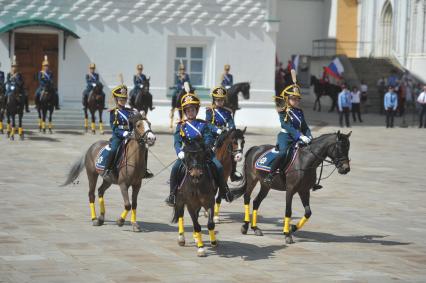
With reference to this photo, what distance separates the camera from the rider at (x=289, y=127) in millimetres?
14562

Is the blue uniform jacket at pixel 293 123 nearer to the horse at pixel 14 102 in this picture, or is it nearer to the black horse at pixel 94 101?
the horse at pixel 14 102

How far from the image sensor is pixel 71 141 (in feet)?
94.9

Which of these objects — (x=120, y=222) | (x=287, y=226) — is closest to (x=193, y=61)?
(x=120, y=222)

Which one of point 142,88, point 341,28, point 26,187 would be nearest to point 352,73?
point 341,28

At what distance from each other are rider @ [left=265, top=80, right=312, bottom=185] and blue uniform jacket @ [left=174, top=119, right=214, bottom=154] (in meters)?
1.72

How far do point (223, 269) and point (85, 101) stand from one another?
66.5 feet

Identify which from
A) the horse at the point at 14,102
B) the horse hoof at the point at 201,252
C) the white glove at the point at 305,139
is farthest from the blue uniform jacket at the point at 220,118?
the horse at the point at 14,102

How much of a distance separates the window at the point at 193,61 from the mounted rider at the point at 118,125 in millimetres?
20834

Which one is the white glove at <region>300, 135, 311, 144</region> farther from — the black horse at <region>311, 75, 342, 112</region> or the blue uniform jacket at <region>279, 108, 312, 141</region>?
the black horse at <region>311, 75, 342, 112</region>

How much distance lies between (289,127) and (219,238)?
2.10m

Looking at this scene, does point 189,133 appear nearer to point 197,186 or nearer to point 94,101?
point 197,186

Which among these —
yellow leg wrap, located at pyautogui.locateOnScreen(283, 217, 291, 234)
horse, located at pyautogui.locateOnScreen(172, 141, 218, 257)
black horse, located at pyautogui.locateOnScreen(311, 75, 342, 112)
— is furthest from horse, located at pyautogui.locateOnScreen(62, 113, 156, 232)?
black horse, located at pyautogui.locateOnScreen(311, 75, 342, 112)

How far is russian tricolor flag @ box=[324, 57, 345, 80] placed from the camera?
47.2 metres

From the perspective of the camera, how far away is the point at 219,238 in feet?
46.6
